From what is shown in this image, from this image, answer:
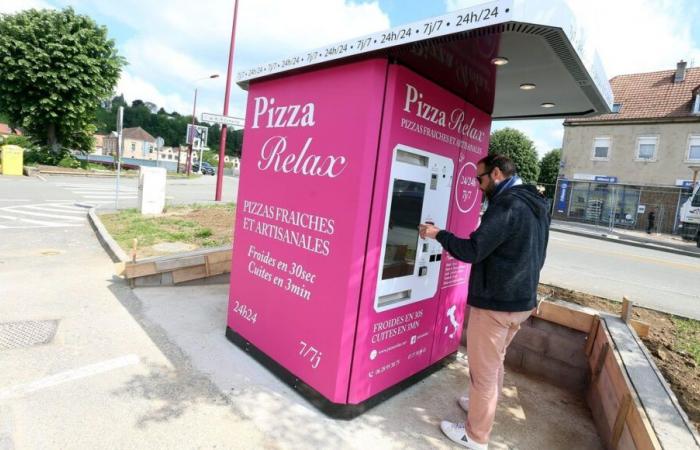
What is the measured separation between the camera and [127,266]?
489 centimetres

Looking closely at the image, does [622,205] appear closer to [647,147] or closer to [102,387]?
[647,147]

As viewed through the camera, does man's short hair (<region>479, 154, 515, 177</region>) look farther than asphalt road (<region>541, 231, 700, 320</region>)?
No

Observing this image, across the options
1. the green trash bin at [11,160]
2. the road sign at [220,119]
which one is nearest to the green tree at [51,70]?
the green trash bin at [11,160]

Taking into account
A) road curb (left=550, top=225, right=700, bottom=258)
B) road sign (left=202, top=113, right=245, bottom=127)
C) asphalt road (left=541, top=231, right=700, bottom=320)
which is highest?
road sign (left=202, top=113, right=245, bottom=127)

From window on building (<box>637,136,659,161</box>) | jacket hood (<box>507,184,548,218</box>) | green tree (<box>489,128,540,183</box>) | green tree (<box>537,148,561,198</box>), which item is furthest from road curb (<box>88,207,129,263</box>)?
green tree (<box>537,148,561,198</box>)

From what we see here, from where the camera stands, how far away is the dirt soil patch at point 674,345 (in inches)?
113

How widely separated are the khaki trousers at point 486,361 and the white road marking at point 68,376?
2564mm

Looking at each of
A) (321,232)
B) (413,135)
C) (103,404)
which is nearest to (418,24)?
(413,135)

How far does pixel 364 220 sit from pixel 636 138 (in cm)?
2686

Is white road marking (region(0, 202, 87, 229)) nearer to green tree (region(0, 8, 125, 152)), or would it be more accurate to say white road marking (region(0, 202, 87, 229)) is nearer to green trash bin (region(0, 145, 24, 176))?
green trash bin (region(0, 145, 24, 176))

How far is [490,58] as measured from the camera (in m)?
2.57

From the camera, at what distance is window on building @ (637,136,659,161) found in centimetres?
2283

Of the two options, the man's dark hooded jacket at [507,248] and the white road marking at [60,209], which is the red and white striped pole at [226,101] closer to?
the white road marking at [60,209]

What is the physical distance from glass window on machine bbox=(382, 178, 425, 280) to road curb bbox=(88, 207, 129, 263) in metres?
3.95
